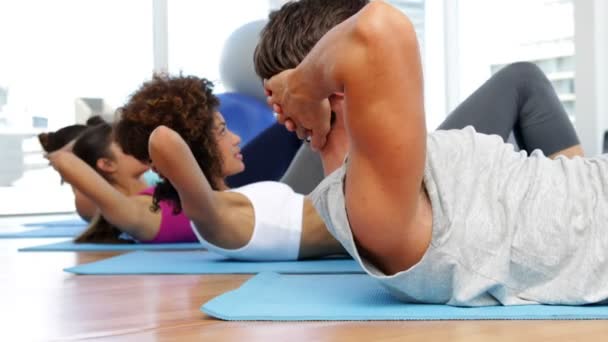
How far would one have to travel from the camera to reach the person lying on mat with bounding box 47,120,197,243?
2434 mm

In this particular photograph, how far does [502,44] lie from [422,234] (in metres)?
4.99

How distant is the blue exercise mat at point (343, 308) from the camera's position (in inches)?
45.9

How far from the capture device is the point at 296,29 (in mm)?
1513

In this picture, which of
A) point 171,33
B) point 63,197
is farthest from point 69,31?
point 63,197

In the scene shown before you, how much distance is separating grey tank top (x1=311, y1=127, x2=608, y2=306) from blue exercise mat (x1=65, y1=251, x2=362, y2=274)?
615 mm

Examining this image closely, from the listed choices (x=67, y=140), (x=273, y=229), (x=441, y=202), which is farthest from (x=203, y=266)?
(x=67, y=140)

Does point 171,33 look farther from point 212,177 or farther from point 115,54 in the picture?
point 212,177

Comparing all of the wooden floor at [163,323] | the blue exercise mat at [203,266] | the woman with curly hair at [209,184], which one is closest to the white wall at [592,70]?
the woman with curly hair at [209,184]

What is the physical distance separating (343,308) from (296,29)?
52 centimetres

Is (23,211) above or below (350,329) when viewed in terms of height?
below

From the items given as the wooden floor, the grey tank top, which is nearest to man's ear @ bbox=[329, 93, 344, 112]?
the grey tank top

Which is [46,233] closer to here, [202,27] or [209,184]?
[209,184]

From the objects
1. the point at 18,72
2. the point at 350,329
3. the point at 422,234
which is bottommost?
the point at 350,329

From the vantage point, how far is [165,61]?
19.1 feet
